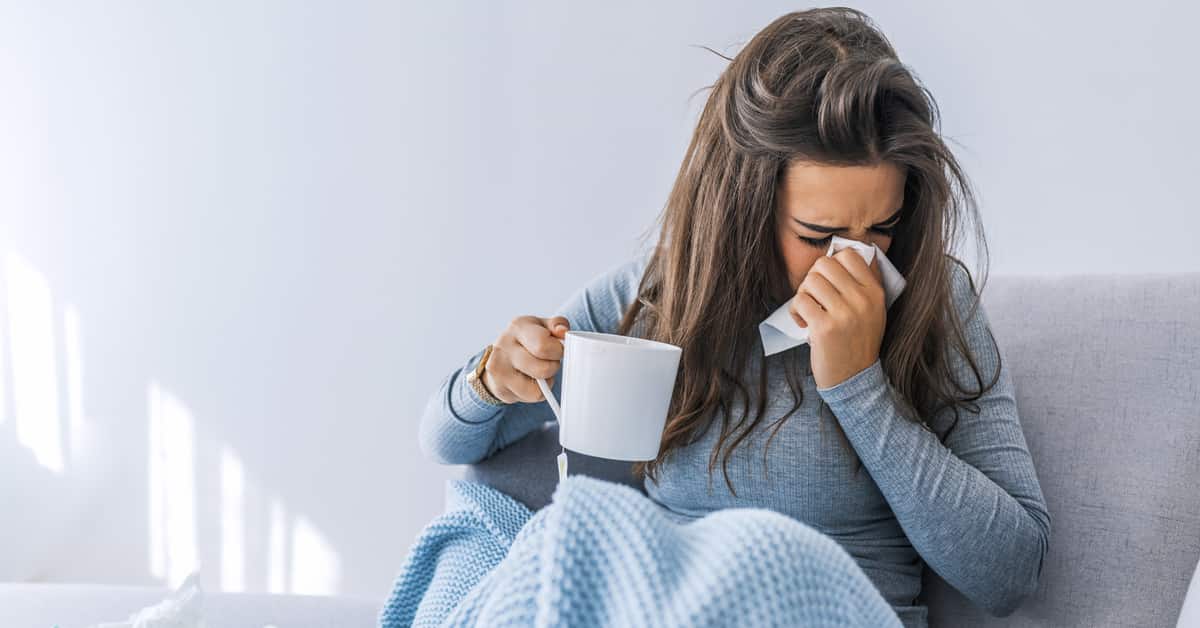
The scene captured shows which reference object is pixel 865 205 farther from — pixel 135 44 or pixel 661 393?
pixel 135 44

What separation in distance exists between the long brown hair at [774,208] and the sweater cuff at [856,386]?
0.22 feet

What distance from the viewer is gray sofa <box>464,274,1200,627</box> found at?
2.65ft

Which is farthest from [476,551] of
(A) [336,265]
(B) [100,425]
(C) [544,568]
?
(B) [100,425]

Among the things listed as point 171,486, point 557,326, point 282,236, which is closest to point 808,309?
point 557,326

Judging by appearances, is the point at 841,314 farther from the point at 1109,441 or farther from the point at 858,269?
the point at 1109,441

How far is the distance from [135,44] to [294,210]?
428 millimetres

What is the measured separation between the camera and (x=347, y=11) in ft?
5.41

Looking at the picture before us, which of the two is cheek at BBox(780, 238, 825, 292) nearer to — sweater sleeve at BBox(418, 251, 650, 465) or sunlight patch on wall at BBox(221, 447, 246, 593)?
sweater sleeve at BBox(418, 251, 650, 465)

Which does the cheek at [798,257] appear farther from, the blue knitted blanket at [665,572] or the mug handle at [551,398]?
the blue knitted blanket at [665,572]

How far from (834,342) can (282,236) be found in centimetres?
125

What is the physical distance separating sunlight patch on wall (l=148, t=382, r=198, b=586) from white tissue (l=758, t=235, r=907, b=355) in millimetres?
1369

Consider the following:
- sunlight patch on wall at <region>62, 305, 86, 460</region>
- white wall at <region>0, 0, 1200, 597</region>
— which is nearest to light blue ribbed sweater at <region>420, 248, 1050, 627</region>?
white wall at <region>0, 0, 1200, 597</region>

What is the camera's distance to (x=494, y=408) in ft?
3.19

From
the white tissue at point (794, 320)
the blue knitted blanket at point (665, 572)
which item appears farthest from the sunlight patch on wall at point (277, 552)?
the blue knitted blanket at point (665, 572)
